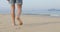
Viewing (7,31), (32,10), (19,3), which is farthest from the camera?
(32,10)

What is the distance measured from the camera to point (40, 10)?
9867 mm

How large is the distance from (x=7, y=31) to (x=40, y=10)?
600cm

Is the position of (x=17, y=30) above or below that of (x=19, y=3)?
below

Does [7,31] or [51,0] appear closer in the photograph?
[7,31]

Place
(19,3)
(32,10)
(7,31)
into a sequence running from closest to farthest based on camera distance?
1. (7,31)
2. (19,3)
3. (32,10)

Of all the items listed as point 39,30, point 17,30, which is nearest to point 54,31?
point 39,30

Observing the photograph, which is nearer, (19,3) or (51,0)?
(19,3)

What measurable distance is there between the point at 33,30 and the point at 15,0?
82 centimetres

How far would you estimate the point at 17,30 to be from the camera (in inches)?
159

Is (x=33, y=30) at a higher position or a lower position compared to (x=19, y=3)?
lower

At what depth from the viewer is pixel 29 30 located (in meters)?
4.07

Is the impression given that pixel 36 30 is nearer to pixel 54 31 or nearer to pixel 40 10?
pixel 54 31

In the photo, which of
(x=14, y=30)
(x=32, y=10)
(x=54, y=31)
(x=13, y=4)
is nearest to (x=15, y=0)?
(x=13, y=4)

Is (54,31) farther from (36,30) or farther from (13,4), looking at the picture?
(13,4)
